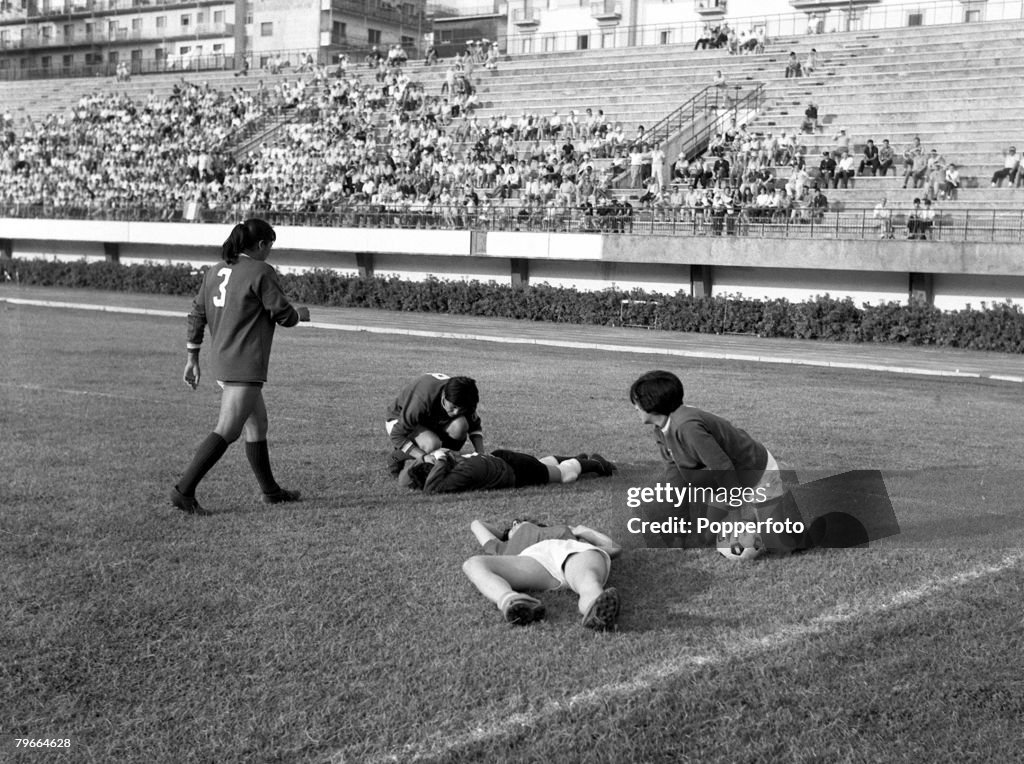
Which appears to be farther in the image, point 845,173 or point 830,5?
point 830,5

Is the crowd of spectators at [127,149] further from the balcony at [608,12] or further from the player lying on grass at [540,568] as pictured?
the player lying on grass at [540,568]

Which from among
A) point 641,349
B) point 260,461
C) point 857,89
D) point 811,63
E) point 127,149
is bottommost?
point 641,349

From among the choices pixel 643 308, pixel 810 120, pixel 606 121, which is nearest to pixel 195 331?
pixel 643 308

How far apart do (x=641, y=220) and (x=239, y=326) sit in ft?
85.8

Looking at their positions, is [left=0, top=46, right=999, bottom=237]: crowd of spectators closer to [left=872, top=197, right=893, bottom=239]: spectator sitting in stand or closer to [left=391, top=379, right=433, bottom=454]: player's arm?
[left=872, top=197, right=893, bottom=239]: spectator sitting in stand

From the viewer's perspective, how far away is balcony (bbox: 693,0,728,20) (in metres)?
57.3

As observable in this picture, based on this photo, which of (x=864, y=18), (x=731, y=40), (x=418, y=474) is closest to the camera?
(x=418, y=474)

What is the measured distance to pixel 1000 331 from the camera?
2602 centimetres

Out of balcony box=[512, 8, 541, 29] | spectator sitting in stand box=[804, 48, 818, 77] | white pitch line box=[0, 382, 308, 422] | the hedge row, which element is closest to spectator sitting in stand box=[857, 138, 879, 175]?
the hedge row

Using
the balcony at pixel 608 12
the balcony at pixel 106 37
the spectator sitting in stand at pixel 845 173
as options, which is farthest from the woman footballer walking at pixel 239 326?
the balcony at pixel 106 37

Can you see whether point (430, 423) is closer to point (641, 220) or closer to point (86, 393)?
point (86, 393)

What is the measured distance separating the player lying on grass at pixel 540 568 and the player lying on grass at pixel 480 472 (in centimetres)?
166

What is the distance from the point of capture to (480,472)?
27.1 ft

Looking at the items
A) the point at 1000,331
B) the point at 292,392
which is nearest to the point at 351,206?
the point at 1000,331
